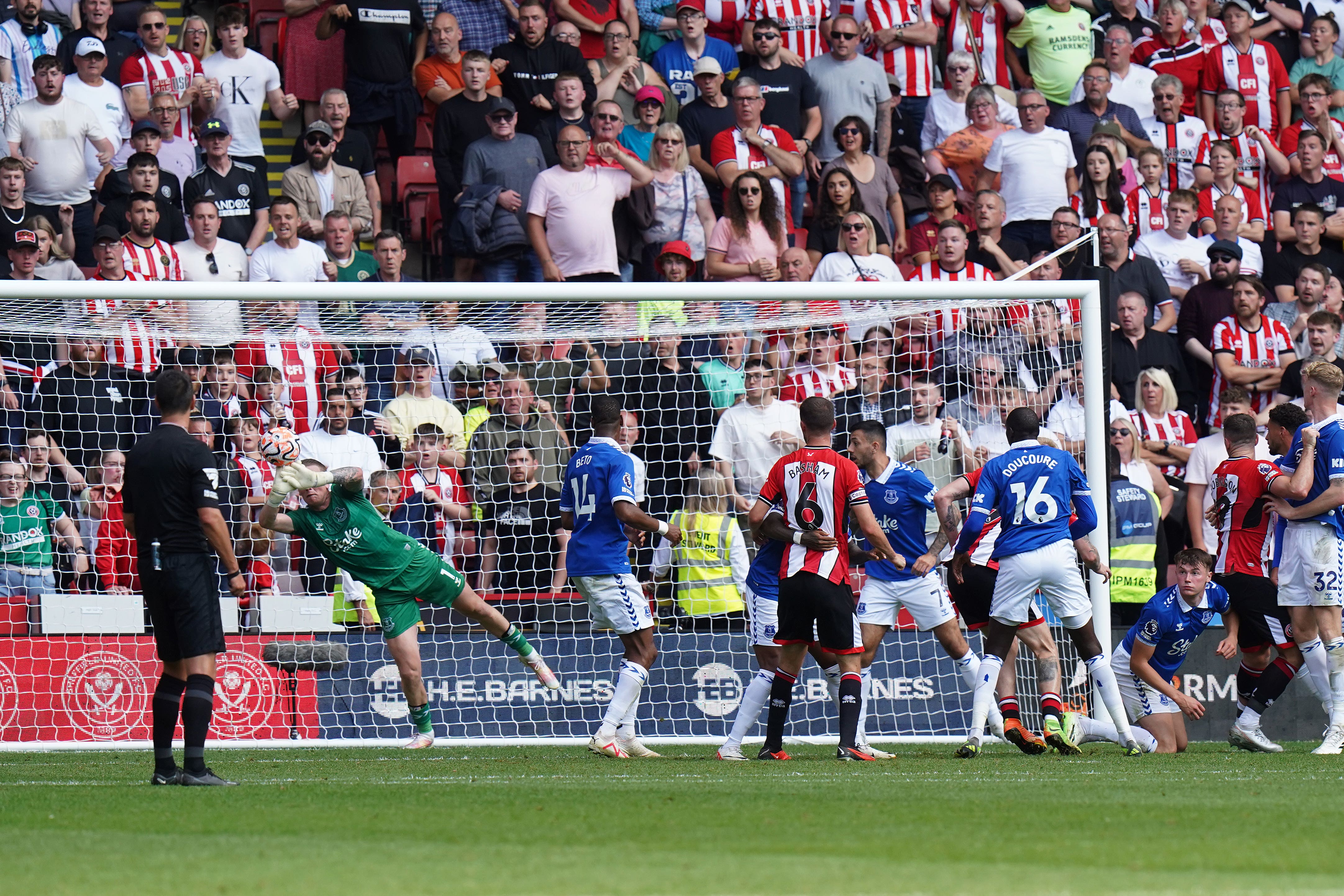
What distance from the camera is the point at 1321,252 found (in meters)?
18.0

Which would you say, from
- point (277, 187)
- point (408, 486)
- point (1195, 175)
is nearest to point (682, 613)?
point (408, 486)

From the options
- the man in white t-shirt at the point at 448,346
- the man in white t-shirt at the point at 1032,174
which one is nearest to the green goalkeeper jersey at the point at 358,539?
the man in white t-shirt at the point at 448,346

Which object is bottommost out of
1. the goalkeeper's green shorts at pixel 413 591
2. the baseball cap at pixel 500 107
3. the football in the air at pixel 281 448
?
the goalkeeper's green shorts at pixel 413 591

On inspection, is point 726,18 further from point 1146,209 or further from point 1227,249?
point 1227,249

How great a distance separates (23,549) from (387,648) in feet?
9.16

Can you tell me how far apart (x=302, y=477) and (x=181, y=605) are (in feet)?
4.59

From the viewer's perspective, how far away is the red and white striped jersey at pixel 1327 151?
19234mm

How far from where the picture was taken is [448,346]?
13711mm

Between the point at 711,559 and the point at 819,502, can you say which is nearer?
the point at 819,502

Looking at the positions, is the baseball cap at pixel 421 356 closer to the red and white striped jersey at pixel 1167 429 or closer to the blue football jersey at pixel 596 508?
the blue football jersey at pixel 596 508

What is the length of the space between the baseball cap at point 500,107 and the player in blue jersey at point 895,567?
18.7 ft

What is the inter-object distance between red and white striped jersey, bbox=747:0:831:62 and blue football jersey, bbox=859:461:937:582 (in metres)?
8.09

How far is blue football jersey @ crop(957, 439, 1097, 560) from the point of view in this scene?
10992 mm

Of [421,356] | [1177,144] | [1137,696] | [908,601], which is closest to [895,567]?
[908,601]
